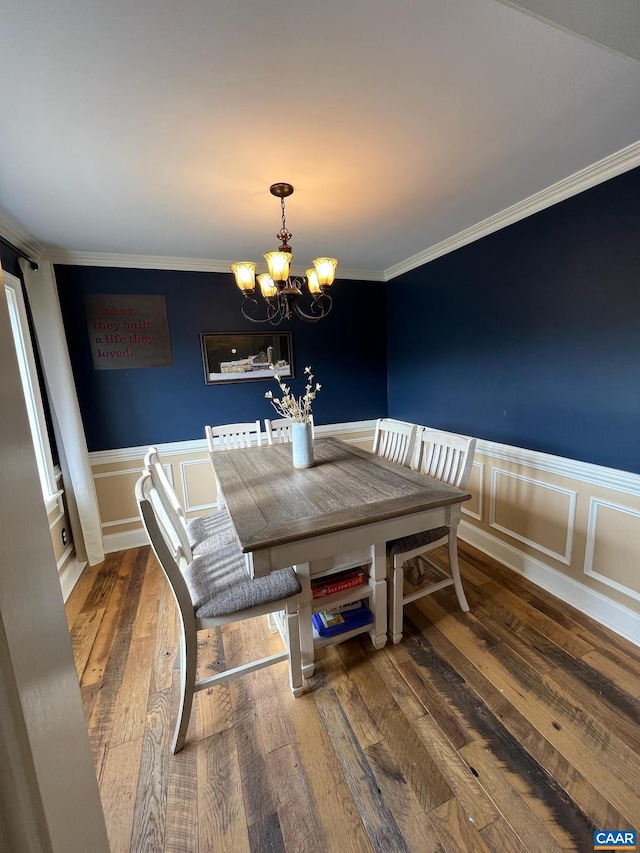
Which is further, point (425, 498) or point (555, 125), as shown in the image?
point (425, 498)

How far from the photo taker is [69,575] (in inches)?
96.8

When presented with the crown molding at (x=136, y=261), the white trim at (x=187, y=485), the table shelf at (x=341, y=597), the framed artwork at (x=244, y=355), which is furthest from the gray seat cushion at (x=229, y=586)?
the crown molding at (x=136, y=261)

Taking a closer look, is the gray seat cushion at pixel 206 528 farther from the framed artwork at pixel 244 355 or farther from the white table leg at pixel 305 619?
the framed artwork at pixel 244 355

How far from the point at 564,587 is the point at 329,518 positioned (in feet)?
5.42

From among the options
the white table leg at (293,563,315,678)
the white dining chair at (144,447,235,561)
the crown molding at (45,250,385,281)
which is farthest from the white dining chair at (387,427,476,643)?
the crown molding at (45,250,385,281)

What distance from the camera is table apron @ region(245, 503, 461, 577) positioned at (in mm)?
1331

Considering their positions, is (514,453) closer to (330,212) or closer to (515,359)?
(515,359)

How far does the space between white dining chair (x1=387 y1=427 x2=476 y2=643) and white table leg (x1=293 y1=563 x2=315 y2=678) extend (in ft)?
1.48

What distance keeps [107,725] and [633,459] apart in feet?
8.88

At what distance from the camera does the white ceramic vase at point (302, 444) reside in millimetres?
2125

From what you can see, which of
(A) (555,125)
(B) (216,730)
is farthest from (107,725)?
(A) (555,125)

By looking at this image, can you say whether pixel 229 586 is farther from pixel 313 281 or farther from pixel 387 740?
pixel 313 281

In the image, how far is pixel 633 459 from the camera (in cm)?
178

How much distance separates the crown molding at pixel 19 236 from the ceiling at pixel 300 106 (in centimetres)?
2
